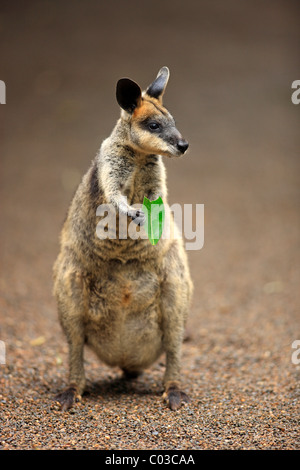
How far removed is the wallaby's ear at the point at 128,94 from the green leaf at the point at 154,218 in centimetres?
73

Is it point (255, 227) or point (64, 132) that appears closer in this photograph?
point (255, 227)

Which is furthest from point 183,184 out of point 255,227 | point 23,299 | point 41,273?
point 23,299

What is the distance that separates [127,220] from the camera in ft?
16.0

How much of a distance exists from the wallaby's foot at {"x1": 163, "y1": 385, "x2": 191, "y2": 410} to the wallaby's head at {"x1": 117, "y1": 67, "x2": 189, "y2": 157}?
77.6 inches

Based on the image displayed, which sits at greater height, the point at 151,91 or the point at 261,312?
the point at 151,91

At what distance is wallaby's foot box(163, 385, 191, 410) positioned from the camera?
498 centimetres

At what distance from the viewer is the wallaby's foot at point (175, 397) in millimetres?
4977

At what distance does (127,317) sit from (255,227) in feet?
20.4

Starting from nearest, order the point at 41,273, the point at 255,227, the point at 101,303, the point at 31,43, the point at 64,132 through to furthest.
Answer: the point at 101,303
the point at 41,273
the point at 255,227
the point at 64,132
the point at 31,43

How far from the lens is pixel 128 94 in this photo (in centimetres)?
474
